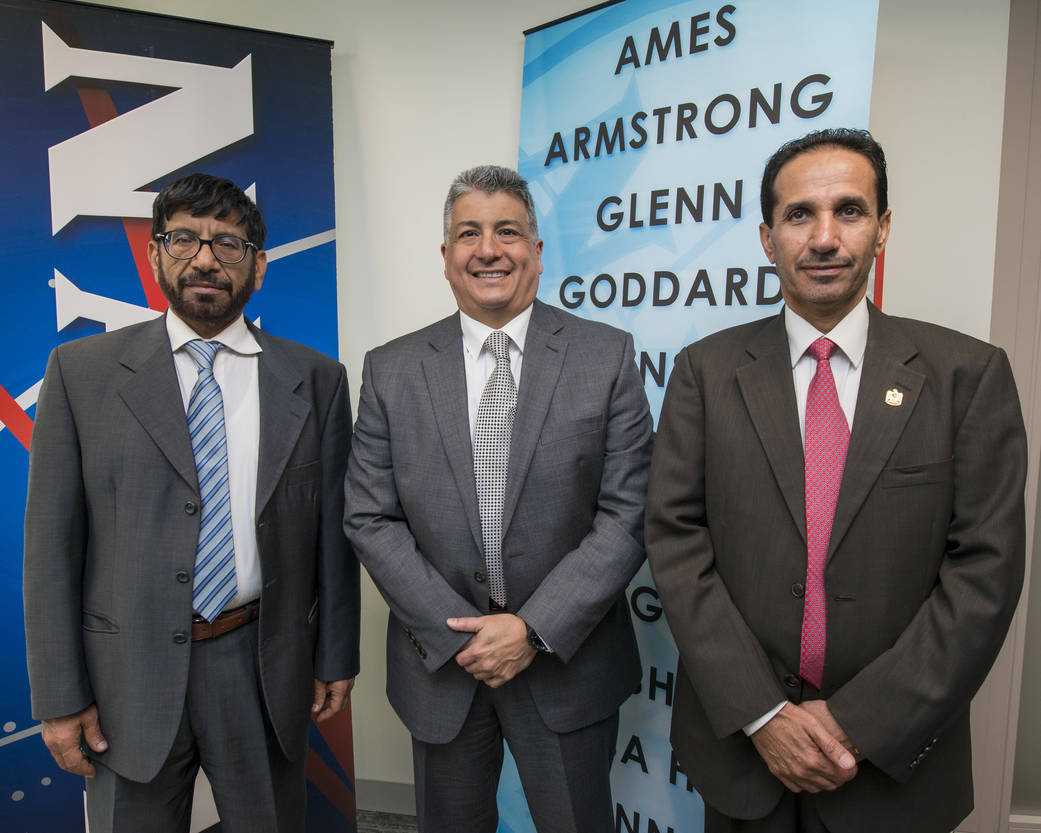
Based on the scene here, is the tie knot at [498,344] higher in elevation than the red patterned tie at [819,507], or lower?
higher

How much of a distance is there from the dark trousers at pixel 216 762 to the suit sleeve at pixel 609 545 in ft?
2.37

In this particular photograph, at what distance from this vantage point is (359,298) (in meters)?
2.86

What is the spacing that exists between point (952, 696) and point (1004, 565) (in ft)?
0.86

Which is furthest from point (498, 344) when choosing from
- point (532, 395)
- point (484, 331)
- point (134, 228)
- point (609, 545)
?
point (134, 228)

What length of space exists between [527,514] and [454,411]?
303mm

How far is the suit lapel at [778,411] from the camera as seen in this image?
1324 millimetres

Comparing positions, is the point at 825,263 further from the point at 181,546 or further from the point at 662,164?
the point at 181,546

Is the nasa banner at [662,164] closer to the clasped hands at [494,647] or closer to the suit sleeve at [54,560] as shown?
the clasped hands at [494,647]

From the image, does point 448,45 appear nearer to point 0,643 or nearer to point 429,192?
point 429,192

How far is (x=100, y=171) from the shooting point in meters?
2.32

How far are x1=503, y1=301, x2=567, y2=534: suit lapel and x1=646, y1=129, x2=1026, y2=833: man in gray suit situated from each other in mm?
320

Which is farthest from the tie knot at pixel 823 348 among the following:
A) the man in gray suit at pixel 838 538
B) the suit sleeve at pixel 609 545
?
the suit sleeve at pixel 609 545

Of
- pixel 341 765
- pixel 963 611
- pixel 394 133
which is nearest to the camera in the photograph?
pixel 963 611

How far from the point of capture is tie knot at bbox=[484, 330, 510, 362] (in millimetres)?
1660
